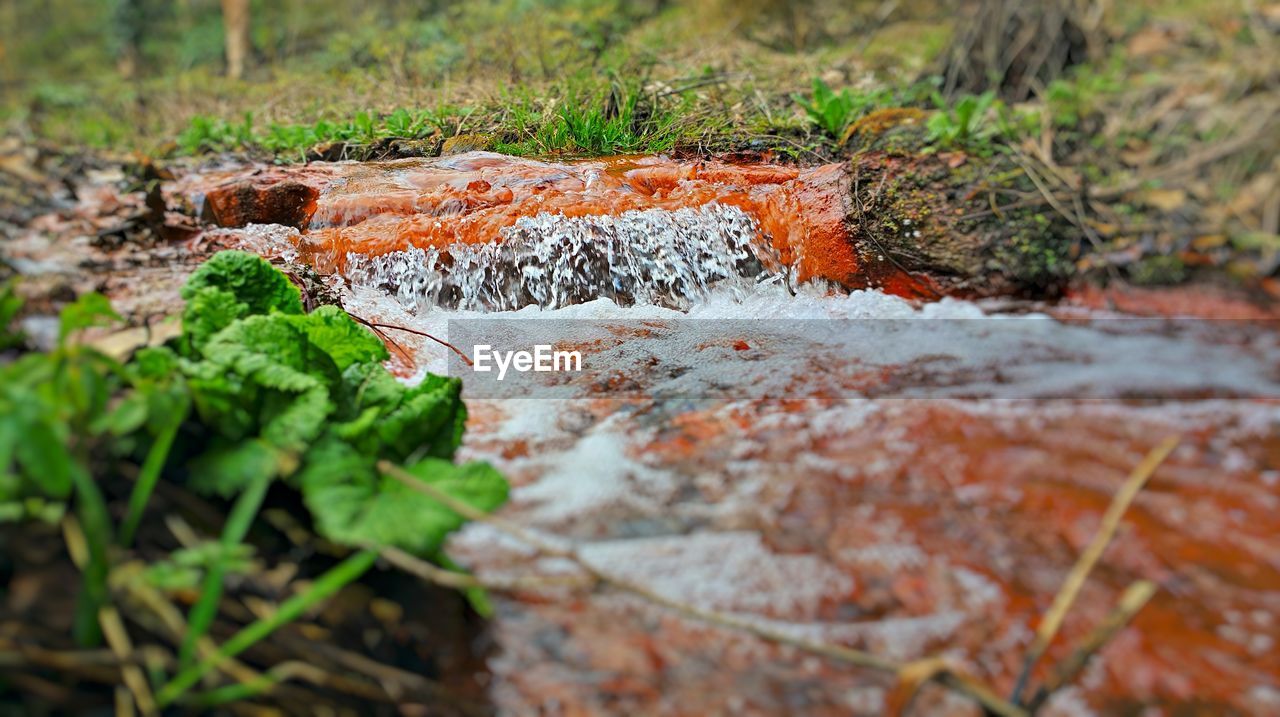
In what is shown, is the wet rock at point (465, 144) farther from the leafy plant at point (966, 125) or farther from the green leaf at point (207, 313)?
the leafy plant at point (966, 125)

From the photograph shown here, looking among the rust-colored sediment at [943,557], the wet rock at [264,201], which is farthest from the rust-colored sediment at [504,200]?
the rust-colored sediment at [943,557]

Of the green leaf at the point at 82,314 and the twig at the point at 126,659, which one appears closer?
the twig at the point at 126,659

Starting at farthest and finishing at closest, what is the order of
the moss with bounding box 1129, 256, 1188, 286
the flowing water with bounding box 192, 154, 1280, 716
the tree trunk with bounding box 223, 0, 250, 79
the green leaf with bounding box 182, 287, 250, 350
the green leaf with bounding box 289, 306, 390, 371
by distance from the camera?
1. the tree trunk with bounding box 223, 0, 250, 79
2. the moss with bounding box 1129, 256, 1188, 286
3. the green leaf with bounding box 289, 306, 390, 371
4. the green leaf with bounding box 182, 287, 250, 350
5. the flowing water with bounding box 192, 154, 1280, 716

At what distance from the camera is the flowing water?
2.05ft

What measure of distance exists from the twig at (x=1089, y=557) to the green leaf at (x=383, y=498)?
0.45 m

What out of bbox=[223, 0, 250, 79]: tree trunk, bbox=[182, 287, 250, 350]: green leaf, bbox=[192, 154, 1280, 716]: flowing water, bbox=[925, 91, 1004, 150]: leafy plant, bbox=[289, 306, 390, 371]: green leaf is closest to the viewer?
bbox=[192, 154, 1280, 716]: flowing water

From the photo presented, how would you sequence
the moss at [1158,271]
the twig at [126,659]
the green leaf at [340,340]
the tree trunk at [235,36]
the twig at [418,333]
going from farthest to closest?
the tree trunk at [235,36] → the twig at [418,333] → the moss at [1158,271] → the green leaf at [340,340] → the twig at [126,659]

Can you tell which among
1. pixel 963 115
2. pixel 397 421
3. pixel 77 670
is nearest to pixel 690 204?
pixel 963 115

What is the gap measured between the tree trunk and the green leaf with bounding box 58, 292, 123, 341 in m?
1.06

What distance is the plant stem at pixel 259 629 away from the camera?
525 mm

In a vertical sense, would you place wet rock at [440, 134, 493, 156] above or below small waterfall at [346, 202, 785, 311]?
above

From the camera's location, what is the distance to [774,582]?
0.70 meters

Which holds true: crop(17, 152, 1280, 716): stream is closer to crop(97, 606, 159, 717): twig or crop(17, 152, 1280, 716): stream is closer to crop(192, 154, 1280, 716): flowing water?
crop(192, 154, 1280, 716): flowing water

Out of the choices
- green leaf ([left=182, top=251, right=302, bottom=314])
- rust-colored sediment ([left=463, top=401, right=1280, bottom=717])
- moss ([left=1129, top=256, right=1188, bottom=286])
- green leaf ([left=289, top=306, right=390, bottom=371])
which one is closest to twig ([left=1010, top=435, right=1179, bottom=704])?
rust-colored sediment ([left=463, top=401, right=1280, bottom=717])
